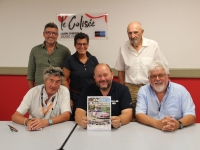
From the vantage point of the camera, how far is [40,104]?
2398 mm

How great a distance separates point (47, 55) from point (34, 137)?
1284 millimetres

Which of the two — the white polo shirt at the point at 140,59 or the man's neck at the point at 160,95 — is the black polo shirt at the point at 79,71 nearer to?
the white polo shirt at the point at 140,59

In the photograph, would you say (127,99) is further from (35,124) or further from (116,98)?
(35,124)

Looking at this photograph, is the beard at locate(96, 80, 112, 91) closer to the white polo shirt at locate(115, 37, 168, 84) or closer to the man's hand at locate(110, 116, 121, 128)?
the man's hand at locate(110, 116, 121, 128)

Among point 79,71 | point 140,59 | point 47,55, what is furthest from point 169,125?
point 47,55

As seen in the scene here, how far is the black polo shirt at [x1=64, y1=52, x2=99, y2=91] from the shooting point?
277 cm

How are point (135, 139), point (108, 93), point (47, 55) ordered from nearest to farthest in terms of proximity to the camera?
point (135, 139) → point (108, 93) → point (47, 55)

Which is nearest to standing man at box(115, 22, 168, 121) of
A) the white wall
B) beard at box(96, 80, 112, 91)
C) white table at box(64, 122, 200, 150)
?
beard at box(96, 80, 112, 91)

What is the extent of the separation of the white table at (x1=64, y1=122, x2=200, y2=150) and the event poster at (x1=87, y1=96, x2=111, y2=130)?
0.06 m

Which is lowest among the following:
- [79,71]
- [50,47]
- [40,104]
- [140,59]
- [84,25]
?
[40,104]

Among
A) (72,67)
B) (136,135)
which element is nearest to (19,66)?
(72,67)

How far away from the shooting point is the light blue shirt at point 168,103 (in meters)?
2.21

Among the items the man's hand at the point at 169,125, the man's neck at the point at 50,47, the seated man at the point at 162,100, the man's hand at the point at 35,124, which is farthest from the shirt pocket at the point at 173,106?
the man's neck at the point at 50,47

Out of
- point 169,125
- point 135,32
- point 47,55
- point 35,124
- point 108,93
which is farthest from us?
point 47,55
